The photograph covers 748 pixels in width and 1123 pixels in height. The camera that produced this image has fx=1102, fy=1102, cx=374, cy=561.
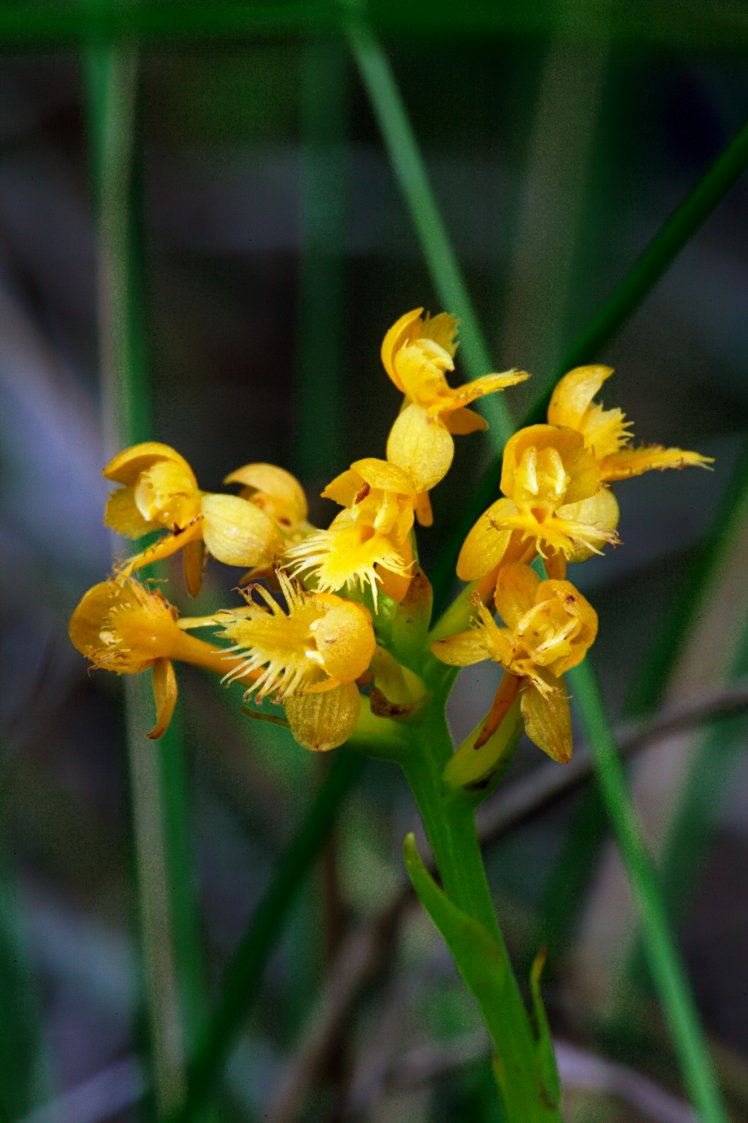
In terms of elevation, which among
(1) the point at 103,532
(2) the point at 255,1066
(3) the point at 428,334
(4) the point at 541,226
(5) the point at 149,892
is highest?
(4) the point at 541,226

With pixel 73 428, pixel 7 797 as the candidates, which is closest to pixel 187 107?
pixel 73 428

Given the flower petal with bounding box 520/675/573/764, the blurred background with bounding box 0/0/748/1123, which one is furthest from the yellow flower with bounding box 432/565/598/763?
the blurred background with bounding box 0/0/748/1123

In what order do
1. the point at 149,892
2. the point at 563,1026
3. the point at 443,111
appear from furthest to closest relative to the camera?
the point at 443,111 < the point at 563,1026 < the point at 149,892

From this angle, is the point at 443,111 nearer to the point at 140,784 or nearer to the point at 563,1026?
the point at 140,784

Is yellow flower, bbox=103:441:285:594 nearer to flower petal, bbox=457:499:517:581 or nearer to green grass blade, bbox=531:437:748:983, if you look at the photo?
flower petal, bbox=457:499:517:581

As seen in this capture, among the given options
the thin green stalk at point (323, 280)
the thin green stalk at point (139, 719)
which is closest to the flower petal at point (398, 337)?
the thin green stalk at point (139, 719)

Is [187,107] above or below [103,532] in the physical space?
above

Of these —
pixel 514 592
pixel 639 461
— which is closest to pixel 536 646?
pixel 514 592

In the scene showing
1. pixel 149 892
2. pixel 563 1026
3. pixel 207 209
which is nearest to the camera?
pixel 149 892

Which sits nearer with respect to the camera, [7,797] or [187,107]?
[7,797]

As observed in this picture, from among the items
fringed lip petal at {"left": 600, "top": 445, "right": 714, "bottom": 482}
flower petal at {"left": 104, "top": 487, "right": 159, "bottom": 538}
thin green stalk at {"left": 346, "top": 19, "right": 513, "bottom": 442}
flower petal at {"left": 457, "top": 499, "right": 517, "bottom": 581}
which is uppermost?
thin green stalk at {"left": 346, "top": 19, "right": 513, "bottom": 442}
